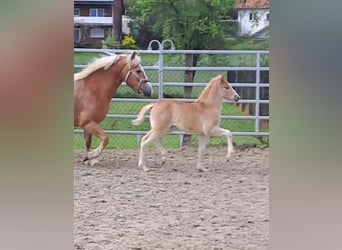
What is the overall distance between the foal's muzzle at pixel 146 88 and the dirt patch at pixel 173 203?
24 centimetres

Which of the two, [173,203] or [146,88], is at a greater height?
[146,88]

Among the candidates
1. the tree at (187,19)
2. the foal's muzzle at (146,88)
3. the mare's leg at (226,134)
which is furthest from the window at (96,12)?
the mare's leg at (226,134)

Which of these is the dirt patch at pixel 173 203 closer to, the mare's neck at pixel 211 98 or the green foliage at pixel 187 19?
the mare's neck at pixel 211 98

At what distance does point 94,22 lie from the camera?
1.94 meters

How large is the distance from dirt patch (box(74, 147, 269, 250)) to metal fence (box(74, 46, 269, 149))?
7 centimetres

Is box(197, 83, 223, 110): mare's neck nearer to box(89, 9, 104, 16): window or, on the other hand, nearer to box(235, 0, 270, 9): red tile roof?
box(235, 0, 270, 9): red tile roof

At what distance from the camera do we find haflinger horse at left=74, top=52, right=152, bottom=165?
77.5 inches

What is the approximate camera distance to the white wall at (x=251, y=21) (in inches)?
72.8

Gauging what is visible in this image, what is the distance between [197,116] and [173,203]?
356 millimetres

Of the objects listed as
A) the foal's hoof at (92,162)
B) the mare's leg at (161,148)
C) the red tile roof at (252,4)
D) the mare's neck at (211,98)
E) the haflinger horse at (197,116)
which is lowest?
the foal's hoof at (92,162)

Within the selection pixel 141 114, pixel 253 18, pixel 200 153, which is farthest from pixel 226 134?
pixel 253 18

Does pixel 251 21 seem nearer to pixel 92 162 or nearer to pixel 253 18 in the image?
pixel 253 18
